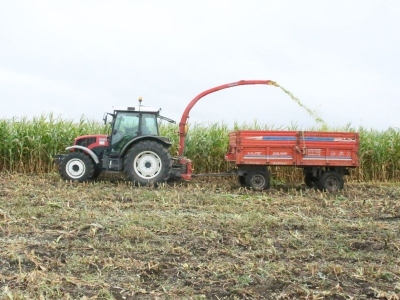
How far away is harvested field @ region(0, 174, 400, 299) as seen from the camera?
495cm

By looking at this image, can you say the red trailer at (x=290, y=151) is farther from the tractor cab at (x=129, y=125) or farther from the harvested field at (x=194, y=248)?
the harvested field at (x=194, y=248)

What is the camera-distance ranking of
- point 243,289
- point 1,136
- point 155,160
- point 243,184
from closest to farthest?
1. point 243,289
2. point 155,160
3. point 243,184
4. point 1,136

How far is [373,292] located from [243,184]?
8.52 metres

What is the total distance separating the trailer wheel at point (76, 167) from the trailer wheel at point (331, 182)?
5103 millimetres

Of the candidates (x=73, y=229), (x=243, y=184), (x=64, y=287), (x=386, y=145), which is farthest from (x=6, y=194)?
(x=386, y=145)

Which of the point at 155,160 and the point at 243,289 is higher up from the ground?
the point at 155,160

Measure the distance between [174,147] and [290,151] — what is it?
4756 mm

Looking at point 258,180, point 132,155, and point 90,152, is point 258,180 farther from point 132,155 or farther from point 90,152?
point 90,152

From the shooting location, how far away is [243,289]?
4.90 metres

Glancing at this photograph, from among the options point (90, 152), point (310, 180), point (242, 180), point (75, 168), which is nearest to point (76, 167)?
point (75, 168)

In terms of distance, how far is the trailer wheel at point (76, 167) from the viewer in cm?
1285

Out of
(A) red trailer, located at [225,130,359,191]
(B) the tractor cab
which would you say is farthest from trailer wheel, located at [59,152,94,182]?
(A) red trailer, located at [225,130,359,191]

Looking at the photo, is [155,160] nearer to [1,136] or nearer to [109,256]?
[1,136]

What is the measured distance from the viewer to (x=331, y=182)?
12859 millimetres
